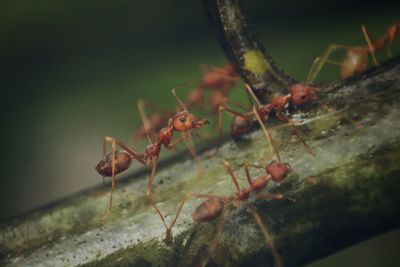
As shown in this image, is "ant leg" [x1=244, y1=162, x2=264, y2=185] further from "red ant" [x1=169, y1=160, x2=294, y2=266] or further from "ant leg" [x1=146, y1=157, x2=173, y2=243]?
"ant leg" [x1=146, y1=157, x2=173, y2=243]

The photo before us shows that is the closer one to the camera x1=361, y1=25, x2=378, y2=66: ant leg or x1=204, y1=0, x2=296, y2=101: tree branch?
x1=204, y1=0, x2=296, y2=101: tree branch

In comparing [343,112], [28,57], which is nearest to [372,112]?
[343,112]

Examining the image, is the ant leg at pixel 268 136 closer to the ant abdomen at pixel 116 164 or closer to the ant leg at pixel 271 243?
the ant leg at pixel 271 243

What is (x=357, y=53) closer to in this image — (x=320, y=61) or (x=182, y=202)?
(x=320, y=61)

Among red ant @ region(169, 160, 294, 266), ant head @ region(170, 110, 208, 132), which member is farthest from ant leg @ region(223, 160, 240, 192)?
ant head @ region(170, 110, 208, 132)

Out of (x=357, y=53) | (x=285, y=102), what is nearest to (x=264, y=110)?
(x=285, y=102)

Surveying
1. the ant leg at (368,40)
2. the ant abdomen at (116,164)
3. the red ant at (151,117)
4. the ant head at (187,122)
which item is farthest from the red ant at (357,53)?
the ant abdomen at (116,164)
